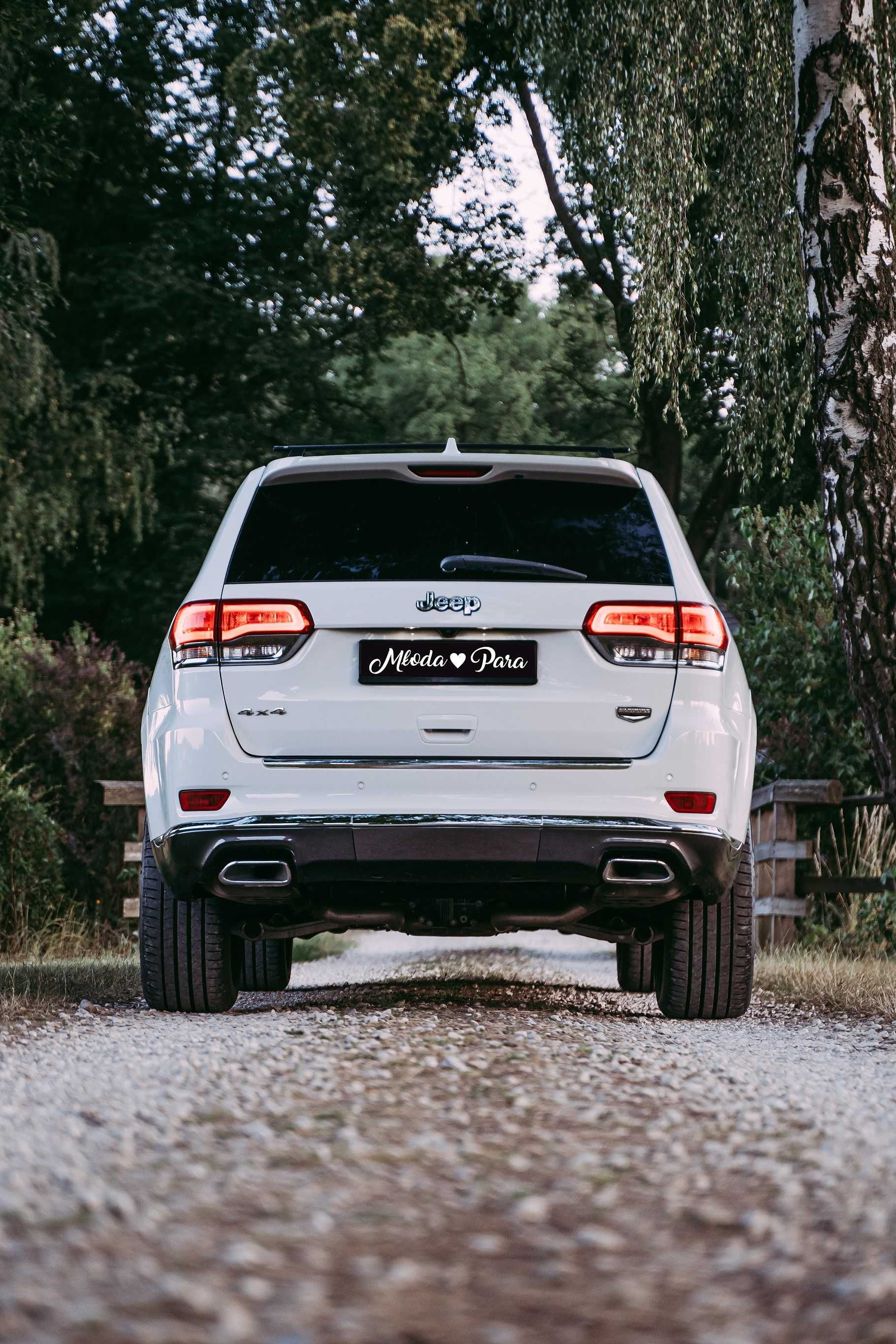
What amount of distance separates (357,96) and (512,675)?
14.9 meters

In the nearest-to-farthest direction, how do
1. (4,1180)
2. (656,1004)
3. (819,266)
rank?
(4,1180) < (656,1004) < (819,266)

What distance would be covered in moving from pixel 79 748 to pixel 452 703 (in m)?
8.98

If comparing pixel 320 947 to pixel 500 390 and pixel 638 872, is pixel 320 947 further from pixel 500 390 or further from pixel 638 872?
pixel 500 390

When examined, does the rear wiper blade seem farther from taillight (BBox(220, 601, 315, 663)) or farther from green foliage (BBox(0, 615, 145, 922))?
green foliage (BBox(0, 615, 145, 922))

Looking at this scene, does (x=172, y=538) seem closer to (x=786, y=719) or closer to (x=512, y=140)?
(x=512, y=140)

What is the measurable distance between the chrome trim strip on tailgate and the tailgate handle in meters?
0.06

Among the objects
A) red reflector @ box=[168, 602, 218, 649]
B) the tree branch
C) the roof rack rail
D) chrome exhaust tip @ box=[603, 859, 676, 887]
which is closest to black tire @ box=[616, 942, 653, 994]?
chrome exhaust tip @ box=[603, 859, 676, 887]

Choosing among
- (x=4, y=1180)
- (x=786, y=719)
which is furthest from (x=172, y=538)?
(x=4, y=1180)

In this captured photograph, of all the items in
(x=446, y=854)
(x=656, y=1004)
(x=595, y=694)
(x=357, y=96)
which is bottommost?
(x=656, y=1004)

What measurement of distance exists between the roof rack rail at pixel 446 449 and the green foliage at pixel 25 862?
6.91 metres

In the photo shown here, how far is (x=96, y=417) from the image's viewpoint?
2133 cm

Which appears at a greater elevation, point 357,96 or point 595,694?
point 357,96

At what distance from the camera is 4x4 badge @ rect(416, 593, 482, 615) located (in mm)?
5328

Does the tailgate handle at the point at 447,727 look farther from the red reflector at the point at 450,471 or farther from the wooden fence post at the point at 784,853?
the wooden fence post at the point at 784,853
